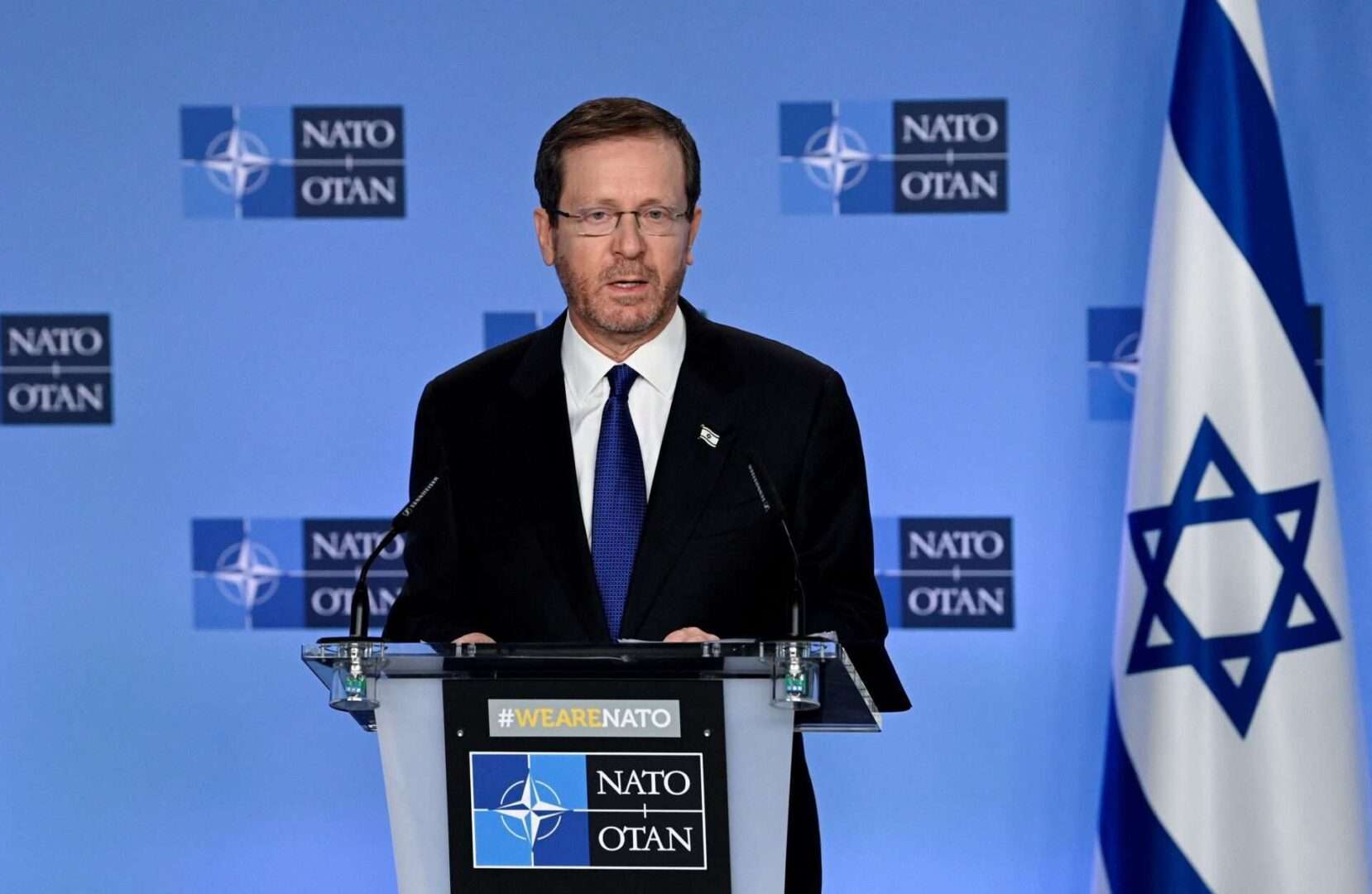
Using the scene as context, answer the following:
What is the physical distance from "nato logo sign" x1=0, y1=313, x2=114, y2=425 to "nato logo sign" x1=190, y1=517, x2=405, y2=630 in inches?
15.6

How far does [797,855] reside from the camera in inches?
88.0

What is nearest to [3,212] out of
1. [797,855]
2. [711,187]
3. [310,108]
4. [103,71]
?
[103,71]

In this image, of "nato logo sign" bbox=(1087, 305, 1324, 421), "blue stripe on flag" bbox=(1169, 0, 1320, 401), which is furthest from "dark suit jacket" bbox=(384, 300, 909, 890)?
"nato logo sign" bbox=(1087, 305, 1324, 421)

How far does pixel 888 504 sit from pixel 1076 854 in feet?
3.02

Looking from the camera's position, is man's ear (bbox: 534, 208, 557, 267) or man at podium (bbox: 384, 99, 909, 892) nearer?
man at podium (bbox: 384, 99, 909, 892)

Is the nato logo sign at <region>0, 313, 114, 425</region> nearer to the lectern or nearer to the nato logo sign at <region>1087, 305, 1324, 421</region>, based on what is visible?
the nato logo sign at <region>1087, 305, 1324, 421</region>

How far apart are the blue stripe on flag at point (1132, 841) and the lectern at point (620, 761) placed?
6.40 feet

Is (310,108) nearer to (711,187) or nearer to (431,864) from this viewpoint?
(711,187)

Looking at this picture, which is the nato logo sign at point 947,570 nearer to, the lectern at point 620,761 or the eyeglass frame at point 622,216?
the eyeglass frame at point 622,216

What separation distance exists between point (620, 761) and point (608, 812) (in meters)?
0.05

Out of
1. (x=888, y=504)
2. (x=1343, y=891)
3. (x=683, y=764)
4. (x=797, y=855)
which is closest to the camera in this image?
(x=683, y=764)

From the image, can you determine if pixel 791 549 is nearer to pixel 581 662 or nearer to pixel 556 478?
pixel 581 662

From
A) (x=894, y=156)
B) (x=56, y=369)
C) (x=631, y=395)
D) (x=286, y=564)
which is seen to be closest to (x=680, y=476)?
(x=631, y=395)

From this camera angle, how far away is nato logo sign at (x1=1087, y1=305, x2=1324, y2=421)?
3.84 meters
